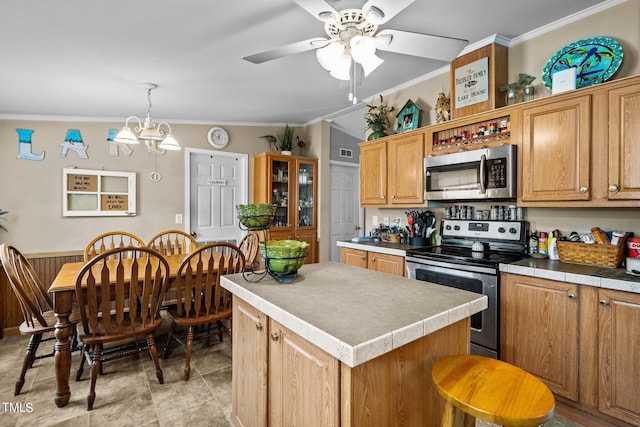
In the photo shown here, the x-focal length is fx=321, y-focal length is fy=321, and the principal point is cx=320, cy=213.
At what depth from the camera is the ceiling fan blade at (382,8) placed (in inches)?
53.3

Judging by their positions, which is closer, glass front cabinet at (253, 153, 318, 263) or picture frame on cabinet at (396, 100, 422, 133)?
picture frame on cabinet at (396, 100, 422, 133)

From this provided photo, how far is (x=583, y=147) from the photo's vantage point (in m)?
2.08

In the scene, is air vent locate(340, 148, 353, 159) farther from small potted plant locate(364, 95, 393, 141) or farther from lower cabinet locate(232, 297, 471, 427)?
lower cabinet locate(232, 297, 471, 427)

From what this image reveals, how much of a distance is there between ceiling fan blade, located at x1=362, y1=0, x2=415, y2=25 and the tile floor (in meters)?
2.28

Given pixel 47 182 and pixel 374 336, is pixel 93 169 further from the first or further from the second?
pixel 374 336

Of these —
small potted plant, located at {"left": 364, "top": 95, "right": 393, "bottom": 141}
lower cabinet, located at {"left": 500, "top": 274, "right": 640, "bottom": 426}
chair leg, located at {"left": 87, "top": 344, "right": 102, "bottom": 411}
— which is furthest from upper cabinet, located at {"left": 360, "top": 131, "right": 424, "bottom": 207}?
chair leg, located at {"left": 87, "top": 344, "right": 102, "bottom": 411}

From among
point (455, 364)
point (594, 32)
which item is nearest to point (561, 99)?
point (594, 32)

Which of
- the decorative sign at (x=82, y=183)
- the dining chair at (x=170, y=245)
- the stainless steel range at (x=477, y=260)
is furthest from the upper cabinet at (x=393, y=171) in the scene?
the decorative sign at (x=82, y=183)

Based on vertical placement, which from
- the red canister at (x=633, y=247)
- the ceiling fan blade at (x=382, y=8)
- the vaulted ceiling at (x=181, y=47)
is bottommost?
the red canister at (x=633, y=247)

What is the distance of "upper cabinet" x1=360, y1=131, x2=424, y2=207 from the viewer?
318 centimetres

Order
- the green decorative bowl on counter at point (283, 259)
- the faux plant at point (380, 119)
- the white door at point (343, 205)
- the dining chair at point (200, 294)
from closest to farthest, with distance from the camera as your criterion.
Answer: the green decorative bowl on counter at point (283, 259), the dining chair at point (200, 294), the faux plant at point (380, 119), the white door at point (343, 205)

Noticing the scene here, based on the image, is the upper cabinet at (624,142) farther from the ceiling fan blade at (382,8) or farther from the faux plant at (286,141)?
the faux plant at (286,141)

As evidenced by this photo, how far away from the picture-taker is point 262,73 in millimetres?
2934

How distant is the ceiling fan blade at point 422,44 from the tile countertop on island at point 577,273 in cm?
140
